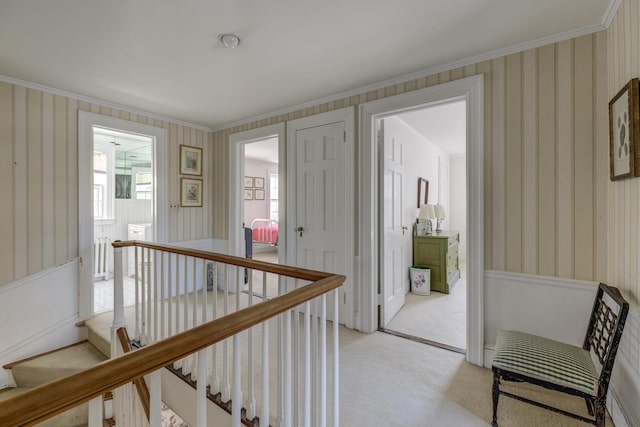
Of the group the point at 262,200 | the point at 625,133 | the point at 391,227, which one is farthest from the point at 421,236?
the point at 262,200

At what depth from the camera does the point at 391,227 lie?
3062 millimetres

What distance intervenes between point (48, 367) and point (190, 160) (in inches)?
101

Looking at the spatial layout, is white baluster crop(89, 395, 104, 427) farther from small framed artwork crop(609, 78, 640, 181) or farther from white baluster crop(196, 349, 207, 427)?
small framed artwork crop(609, 78, 640, 181)

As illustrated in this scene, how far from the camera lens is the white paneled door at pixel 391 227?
2.87m

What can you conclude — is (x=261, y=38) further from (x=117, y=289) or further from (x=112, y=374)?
(x=117, y=289)

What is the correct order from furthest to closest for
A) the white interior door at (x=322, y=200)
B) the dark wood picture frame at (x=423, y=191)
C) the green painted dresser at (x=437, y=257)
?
the dark wood picture frame at (x=423, y=191) < the green painted dresser at (x=437, y=257) < the white interior door at (x=322, y=200)

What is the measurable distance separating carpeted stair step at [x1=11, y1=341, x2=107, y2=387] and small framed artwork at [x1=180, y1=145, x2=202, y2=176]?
223 cm

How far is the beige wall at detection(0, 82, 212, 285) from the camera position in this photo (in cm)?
251

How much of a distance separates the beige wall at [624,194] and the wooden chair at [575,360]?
136mm

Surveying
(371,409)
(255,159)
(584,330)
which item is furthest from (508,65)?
(255,159)

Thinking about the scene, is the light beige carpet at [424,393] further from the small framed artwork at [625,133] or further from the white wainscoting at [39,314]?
the white wainscoting at [39,314]

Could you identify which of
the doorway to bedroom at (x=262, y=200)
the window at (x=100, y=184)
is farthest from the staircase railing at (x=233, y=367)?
the doorway to bedroom at (x=262, y=200)

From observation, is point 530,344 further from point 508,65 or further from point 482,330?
point 508,65

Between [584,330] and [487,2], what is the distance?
206cm
